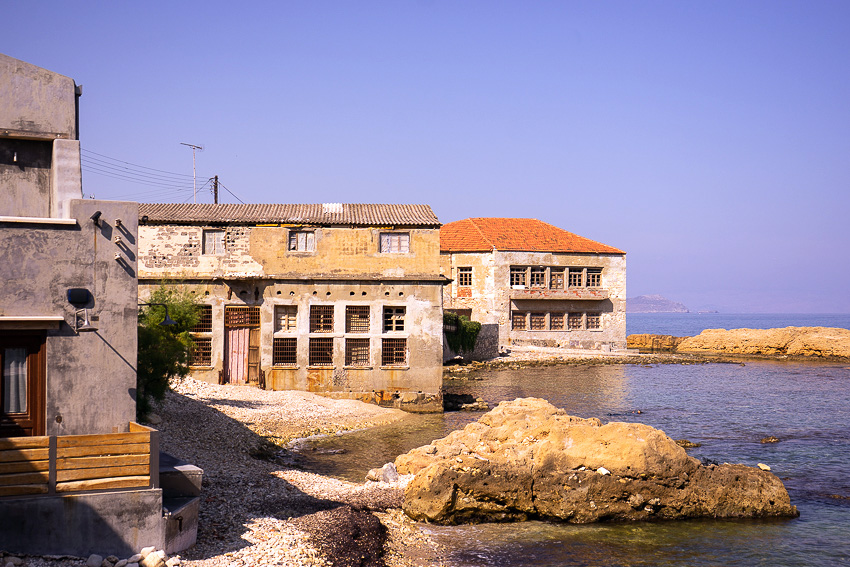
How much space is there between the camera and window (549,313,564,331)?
59166 millimetres

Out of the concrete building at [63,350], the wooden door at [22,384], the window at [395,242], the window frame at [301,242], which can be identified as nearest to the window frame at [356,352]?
the window at [395,242]

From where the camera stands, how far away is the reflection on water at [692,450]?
45.4 ft

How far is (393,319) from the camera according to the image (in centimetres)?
→ 3050

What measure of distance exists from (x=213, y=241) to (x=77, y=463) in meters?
21.4

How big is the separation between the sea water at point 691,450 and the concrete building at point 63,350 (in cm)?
575

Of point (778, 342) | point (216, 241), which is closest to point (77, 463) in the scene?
point (216, 241)

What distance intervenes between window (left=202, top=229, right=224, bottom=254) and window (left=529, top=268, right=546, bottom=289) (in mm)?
32616

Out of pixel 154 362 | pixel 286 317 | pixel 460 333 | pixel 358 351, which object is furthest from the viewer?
pixel 460 333

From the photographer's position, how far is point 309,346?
99.1 ft

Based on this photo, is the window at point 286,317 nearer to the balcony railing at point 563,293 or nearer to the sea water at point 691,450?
the sea water at point 691,450

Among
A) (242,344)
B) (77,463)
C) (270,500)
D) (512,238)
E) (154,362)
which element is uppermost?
(512,238)

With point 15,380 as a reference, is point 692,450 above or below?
below

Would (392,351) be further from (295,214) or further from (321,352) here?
(295,214)

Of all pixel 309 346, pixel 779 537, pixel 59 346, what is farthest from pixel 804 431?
pixel 59 346
